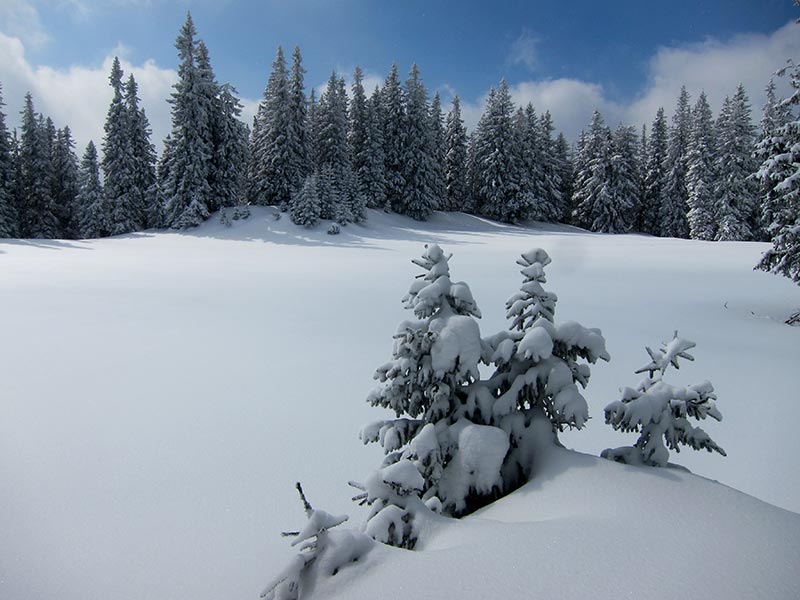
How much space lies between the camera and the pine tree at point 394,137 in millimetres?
40469

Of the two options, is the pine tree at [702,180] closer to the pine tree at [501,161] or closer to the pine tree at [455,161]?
the pine tree at [501,161]

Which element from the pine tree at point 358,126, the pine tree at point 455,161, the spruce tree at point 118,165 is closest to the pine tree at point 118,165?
the spruce tree at point 118,165

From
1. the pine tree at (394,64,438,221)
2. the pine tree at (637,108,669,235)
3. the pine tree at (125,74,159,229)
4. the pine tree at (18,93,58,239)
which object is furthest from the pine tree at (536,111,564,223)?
the pine tree at (18,93,58,239)

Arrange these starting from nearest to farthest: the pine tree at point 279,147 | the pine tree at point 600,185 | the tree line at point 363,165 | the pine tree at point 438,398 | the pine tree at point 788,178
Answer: the pine tree at point 438,398
the pine tree at point 788,178
the tree line at point 363,165
the pine tree at point 279,147
the pine tree at point 600,185

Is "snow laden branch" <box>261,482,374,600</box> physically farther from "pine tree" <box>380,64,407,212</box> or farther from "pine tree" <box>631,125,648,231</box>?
"pine tree" <box>631,125,648,231</box>

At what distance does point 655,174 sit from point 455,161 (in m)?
19.6

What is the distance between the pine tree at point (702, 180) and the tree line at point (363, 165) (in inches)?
4.6

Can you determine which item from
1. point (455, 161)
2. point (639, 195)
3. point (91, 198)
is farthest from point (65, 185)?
point (639, 195)

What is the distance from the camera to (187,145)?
102ft

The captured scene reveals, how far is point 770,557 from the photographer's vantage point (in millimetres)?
1952

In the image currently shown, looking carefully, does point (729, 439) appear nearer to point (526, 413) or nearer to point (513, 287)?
point (526, 413)

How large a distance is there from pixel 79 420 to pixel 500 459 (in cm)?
454

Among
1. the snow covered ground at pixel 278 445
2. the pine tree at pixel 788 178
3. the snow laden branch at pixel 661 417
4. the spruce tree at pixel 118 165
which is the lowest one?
the snow covered ground at pixel 278 445

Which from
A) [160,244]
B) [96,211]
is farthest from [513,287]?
[96,211]
